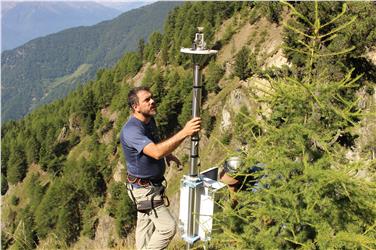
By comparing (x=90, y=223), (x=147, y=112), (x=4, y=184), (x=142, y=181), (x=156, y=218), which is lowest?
(x=4, y=184)

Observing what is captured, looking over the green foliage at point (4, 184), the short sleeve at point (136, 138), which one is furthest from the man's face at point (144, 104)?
the green foliage at point (4, 184)

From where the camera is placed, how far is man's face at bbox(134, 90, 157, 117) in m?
5.94

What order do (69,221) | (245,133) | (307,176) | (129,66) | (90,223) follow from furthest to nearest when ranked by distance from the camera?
(129,66) → (69,221) → (90,223) → (245,133) → (307,176)

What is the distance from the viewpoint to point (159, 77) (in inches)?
3039

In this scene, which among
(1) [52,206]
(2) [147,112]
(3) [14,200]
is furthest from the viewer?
(3) [14,200]

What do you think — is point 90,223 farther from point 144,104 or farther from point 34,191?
point 144,104

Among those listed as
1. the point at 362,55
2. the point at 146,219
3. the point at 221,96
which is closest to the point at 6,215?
the point at 221,96

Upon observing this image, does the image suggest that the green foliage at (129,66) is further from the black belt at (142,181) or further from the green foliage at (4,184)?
the black belt at (142,181)

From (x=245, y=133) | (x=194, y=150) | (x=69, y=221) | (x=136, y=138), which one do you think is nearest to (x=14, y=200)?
(x=69, y=221)

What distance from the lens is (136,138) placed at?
18.7ft

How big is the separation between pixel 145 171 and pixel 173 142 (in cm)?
92

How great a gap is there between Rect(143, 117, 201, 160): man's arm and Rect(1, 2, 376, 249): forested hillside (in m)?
0.59

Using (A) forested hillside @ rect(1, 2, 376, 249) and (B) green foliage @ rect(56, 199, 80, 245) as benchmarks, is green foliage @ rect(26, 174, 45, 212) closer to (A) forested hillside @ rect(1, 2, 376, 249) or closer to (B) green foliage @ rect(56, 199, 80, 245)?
(A) forested hillside @ rect(1, 2, 376, 249)

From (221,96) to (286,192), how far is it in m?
55.6
